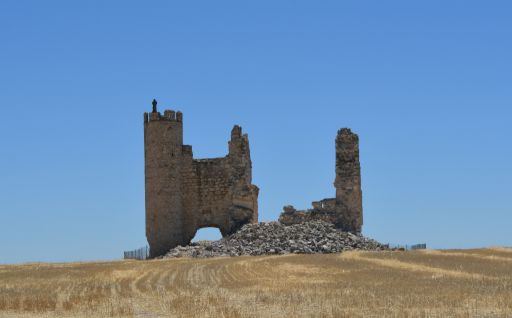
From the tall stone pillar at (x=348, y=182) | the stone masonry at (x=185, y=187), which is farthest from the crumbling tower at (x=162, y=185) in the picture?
the tall stone pillar at (x=348, y=182)

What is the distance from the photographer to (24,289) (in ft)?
72.2

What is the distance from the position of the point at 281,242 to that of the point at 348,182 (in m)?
4.32

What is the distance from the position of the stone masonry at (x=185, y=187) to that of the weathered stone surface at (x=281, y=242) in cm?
133

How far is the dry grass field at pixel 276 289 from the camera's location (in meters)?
15.2

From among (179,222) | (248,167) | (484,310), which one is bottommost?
(484,310)

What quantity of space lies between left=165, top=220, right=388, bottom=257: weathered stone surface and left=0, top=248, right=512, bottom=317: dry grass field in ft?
20.9

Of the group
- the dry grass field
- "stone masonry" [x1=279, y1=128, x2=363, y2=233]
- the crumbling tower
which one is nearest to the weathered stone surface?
"stone masonry" [x1=279, y1=128, x2=363, y2=233]

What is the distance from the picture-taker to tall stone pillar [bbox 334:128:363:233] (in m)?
40.6

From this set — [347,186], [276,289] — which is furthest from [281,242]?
[276,289]

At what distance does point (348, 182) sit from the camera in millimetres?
40594

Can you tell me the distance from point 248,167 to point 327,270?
17.4 meters

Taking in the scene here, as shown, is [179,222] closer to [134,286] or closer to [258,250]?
[258,250]

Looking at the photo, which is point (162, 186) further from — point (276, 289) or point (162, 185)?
point (276, 289)

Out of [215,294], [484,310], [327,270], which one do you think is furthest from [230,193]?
[484,310]
